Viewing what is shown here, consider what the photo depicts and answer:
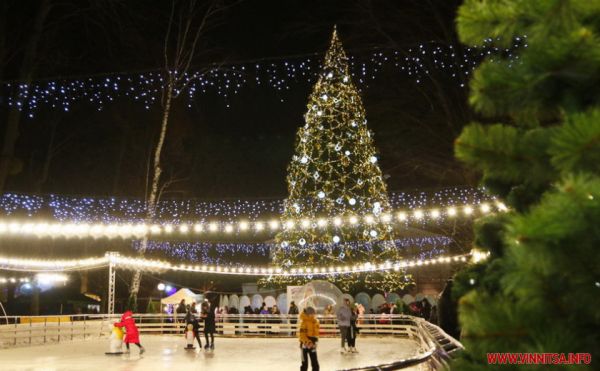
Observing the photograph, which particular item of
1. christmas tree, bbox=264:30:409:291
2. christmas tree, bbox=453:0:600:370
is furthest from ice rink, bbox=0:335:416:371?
christmas tree, bbox=453:0:600:370

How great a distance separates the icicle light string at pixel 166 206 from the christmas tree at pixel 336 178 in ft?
11.1

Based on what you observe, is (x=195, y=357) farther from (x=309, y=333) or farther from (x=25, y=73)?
(x=25, y=73)

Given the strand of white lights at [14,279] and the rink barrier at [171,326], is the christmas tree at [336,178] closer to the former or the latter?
the rink barrier at [171,326]

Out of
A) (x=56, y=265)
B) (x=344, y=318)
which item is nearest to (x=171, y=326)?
(x=56, y=265)

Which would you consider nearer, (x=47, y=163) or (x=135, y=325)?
(x=135, y=325)

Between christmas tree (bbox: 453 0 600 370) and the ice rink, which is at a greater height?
christmas tree (bbox: 453 0 600 370)

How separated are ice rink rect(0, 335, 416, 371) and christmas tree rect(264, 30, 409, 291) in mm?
5161

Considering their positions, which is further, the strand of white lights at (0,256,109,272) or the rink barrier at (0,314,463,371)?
the strand of white lights at (0,256,109,272)

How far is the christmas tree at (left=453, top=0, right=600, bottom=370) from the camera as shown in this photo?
142cm

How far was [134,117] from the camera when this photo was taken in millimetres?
32438

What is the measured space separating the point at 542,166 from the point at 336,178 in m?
22.2

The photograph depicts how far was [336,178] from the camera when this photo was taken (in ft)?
78.8

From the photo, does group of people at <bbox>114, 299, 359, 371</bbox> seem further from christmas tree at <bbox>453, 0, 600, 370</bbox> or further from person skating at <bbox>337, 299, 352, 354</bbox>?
christmas tree at <bbox>453, 0, 600, 370</bbox>

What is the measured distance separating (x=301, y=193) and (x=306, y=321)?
13.9 meters
